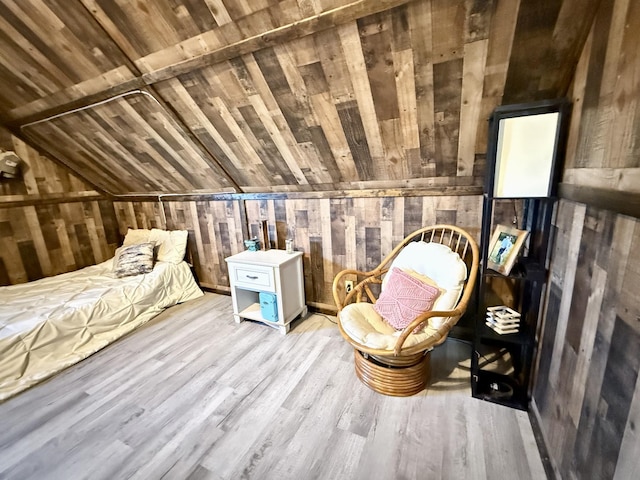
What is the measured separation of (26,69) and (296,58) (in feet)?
7.02

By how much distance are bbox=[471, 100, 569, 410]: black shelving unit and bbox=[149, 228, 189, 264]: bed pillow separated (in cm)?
314

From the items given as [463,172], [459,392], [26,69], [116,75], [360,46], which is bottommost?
[459,392]

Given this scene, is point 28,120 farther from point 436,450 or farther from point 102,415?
point 436,450

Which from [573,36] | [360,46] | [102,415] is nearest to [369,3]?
[360,46]

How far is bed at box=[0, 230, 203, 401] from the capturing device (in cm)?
193

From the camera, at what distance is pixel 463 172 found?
185 centimetres

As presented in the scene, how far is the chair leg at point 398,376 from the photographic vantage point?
1614 millimetres

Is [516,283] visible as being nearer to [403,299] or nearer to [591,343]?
[403,299]

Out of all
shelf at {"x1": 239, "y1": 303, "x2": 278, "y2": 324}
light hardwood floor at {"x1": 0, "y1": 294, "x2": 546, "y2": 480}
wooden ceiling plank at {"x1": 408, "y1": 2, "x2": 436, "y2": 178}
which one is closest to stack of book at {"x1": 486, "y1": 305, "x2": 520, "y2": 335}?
light hardwood floor at {"x1": 0, "y1": 294, "x2": 546, "y2": 480}

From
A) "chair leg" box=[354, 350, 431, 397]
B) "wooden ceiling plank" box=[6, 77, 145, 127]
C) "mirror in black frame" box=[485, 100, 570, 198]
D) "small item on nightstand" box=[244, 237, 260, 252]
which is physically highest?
"wooden ceiling plank" box=[6, 77, 145, 127]

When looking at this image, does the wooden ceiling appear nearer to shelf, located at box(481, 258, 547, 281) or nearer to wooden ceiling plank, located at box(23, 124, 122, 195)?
wooden ceiling plank, located at box(23, 124, 122, 195)

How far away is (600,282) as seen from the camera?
942mm

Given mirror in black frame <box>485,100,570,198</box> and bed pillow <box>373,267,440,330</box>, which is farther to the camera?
bed pillow <box>373,267,440,330</box>

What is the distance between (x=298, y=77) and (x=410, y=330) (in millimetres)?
1585
